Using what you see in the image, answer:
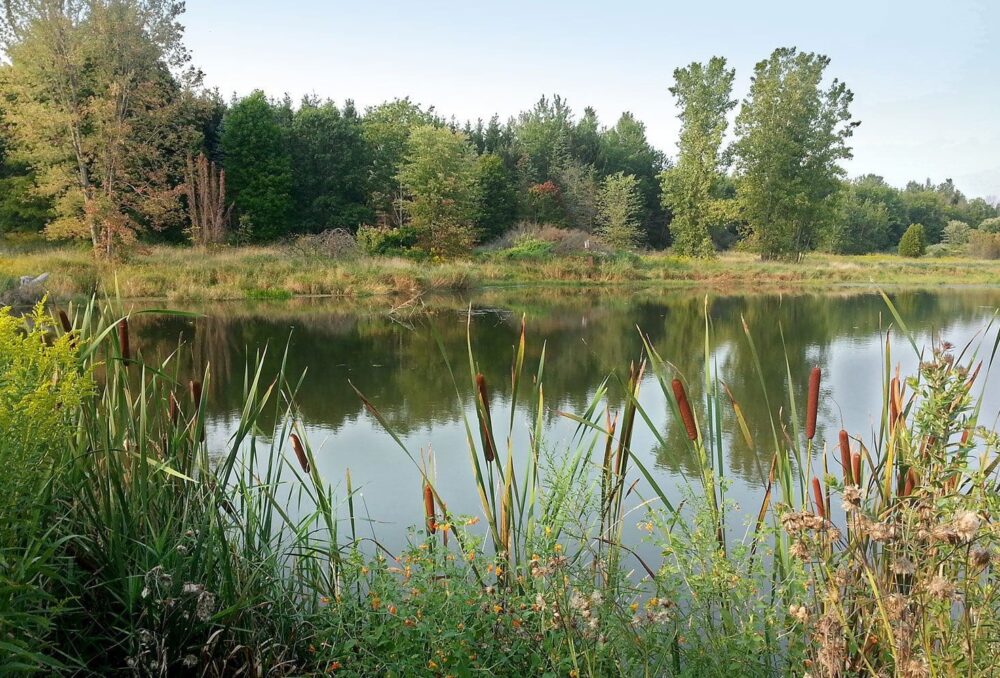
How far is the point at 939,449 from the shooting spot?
1.10m

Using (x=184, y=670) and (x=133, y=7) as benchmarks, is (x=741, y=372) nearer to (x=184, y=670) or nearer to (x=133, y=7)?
(x=184, y=670)

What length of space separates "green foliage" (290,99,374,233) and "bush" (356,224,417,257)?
148 inches

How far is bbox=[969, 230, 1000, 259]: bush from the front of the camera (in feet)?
118

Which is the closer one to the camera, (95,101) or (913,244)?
(95,101)

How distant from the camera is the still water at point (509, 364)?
3.95m

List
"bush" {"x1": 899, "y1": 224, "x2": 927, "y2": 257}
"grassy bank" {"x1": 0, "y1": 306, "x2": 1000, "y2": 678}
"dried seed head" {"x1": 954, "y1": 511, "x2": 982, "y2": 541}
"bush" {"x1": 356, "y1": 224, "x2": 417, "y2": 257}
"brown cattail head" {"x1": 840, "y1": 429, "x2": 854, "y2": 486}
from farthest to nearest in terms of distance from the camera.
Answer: "bush" {"x1": 899, "y1": 224, "x2": 927, "y2": 257} < "bush" {"x1": 356, "y1": 224, "x2": 417, "y2": 257} < "brown cattail head" {"x1": 840, "y1": 429, "x2": 854, "y2": 486} < "grassy bank" {"x1": 0, "y1": 306, "x2": 1000, "y2": 678} < "dried seed head" {"x1": 954, "y1": 511, "x2": 982, "y2": 541}

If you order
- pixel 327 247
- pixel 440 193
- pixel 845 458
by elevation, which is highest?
pixel 440 193

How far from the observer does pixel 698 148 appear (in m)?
28.3

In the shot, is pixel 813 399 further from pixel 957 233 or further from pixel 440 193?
pixel 957 233

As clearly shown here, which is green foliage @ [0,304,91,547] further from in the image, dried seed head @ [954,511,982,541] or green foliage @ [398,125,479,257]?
green foliage @ [398,125,479,257]

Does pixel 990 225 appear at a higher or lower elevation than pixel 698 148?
lower

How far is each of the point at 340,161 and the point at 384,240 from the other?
6.71 m

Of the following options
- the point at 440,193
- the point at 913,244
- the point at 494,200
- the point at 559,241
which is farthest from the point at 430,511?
the point at 913,244

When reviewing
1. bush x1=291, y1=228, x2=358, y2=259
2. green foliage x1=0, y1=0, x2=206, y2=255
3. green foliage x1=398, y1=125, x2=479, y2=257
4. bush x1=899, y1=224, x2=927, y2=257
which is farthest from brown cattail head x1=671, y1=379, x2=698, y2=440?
bush x1=899, y1=224, x2=927, y2=257
